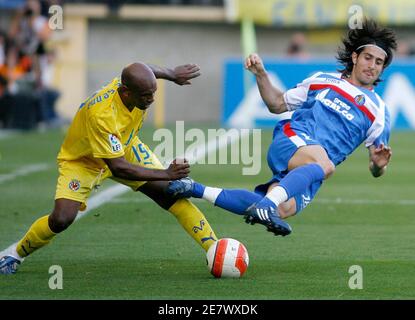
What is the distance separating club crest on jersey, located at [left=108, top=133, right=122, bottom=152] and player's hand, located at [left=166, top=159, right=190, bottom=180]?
15.9 inches

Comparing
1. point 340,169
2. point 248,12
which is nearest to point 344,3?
point 248,12

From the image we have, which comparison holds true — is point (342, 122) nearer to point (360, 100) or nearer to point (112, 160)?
point (360, 100)

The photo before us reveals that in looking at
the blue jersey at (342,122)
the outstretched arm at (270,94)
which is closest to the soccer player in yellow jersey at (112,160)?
the outstretched arm at (270,94)

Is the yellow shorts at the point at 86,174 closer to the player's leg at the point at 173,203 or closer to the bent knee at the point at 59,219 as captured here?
the player's leg at the point at 173,203

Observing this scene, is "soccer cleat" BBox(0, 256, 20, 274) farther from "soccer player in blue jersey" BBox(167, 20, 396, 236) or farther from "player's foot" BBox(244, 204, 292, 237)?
"player's foot" BBox(244, 204, 292, 237)

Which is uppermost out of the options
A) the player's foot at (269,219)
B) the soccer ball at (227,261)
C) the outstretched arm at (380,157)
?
the outstretched arm at (380,157)

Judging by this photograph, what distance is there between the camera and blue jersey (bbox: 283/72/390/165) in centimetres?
842

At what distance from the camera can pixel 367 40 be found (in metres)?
8.75

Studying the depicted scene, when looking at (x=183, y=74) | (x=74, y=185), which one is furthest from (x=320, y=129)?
(x=74, y=185)

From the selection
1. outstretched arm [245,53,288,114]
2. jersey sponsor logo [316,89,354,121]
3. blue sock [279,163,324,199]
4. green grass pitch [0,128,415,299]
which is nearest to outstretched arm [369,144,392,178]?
jersey sponsor logo [316,89,354,121]

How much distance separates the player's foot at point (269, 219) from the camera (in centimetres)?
745

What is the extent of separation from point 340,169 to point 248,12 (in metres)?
12.5

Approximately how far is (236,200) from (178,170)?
0.76m
